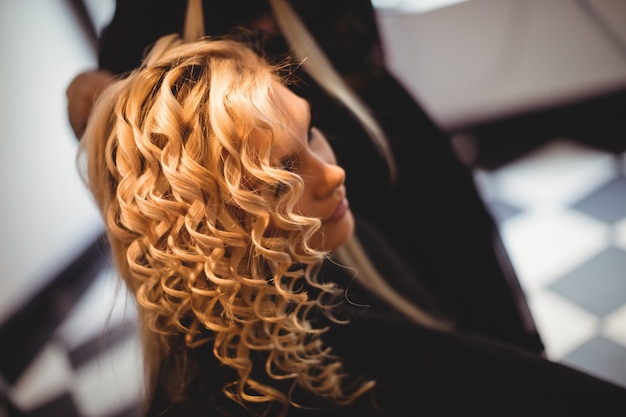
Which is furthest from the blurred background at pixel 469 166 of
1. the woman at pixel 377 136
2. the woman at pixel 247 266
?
the woman at pixel 377 136

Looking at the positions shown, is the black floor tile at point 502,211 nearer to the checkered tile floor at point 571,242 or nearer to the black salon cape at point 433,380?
the checkered tile floor at point 571,242

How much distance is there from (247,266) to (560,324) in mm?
1222

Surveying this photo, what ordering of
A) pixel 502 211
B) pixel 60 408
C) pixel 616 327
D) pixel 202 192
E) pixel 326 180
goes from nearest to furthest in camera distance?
pixel 202 192 < pixel 326 180 < pixel 616 327 < pixel 60 408 < pixel 502 211

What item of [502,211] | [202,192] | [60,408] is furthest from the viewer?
[502,211]

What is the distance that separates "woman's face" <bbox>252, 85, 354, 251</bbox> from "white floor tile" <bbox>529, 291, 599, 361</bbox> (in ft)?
3.33

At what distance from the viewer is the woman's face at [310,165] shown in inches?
26.4

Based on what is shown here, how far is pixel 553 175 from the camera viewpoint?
6.61ft

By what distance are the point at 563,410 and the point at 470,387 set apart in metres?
0.14

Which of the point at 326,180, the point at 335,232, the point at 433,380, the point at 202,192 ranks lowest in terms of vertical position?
the point at 433,380

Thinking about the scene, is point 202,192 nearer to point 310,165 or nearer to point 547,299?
point 310,165

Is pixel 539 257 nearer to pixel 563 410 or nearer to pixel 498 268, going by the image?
pixel 498 268

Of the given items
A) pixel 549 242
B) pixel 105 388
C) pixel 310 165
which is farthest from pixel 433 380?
pixel 105 388

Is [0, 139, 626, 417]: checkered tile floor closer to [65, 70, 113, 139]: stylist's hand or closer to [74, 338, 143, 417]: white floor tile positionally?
[74, 338, 143, 417]: white floor tile

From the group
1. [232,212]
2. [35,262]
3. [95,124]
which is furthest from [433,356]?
[35,262]
